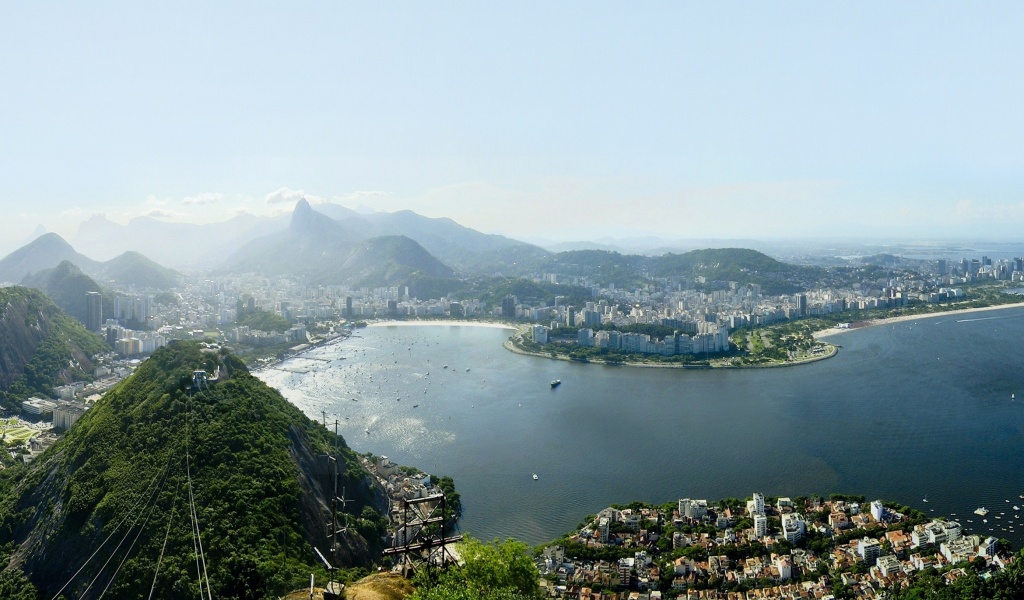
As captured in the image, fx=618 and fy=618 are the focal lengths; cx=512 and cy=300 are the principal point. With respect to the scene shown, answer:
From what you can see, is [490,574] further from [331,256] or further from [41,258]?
[41,258]

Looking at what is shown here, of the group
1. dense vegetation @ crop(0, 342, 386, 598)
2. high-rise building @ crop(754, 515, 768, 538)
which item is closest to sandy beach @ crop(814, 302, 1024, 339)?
high-rise building @ crop(754, 515, 768, 538)

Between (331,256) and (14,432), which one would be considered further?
(331,256)

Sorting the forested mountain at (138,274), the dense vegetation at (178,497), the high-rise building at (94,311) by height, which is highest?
the forested mountain at (138,274)

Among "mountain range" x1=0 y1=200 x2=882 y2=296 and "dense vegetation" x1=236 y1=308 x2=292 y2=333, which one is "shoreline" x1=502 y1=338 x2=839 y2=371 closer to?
"dense vegetation" x1=236 y1=308 x2=292 y2=333

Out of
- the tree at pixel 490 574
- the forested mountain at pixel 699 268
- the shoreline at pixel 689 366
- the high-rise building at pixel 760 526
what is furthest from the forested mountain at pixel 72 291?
the forested mountain at pixel 699 268

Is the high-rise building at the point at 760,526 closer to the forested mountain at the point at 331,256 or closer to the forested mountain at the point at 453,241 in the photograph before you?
the forested mountain at the point at 331,256

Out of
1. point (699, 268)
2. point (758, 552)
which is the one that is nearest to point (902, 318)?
point (699, 268)
